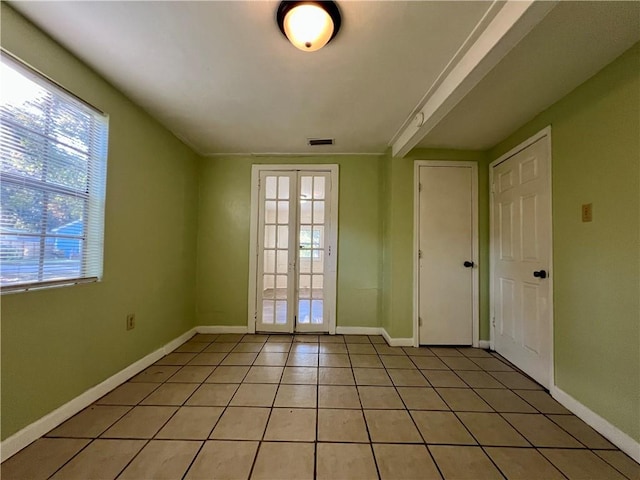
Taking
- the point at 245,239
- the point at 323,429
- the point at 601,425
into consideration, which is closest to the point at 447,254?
the point at 601,425

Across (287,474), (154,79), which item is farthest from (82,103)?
(287,474)

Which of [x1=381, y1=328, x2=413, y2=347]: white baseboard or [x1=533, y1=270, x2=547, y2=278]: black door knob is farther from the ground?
[x1=533, y1=270, x2=547, y2=278]: black door knob

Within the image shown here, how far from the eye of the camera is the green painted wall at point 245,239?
3355 mm

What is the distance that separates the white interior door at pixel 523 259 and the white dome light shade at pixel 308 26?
1959mm

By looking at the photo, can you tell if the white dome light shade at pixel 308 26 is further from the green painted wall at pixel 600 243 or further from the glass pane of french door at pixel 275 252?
the glass pane of french door at pixel 275 252

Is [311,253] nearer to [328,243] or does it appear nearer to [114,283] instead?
[328,243]

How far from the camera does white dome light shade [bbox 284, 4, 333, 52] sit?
1288 millimetres

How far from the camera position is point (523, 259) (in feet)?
8.02

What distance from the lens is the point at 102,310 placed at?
193cm

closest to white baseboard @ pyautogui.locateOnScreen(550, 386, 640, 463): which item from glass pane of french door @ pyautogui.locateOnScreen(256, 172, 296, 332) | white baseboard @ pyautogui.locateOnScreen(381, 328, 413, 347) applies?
white baseboard @ pyautogui.locateOnScreen(381, 328, 413, 347)

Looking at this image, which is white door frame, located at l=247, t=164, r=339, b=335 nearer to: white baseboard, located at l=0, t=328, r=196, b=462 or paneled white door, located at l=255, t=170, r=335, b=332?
paneled white door, located at l=255, t=170, r=335, b=332

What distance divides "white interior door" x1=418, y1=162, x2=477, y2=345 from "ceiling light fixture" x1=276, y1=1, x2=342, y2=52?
2.01 m

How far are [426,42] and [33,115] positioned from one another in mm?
2183

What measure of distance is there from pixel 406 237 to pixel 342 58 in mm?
1932
